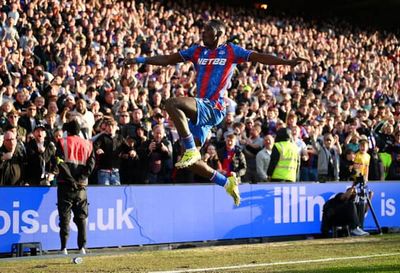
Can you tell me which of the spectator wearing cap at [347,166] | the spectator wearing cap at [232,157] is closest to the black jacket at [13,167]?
the spectator wearing cap at [232,157]

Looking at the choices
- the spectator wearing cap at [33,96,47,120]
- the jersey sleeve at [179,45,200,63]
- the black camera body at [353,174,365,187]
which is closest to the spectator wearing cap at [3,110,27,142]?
the spectator wearing cap at [33,96,47,120]

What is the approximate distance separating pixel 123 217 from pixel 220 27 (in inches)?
186

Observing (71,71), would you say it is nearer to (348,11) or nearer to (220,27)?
(220,27)

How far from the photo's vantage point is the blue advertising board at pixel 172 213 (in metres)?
13.6

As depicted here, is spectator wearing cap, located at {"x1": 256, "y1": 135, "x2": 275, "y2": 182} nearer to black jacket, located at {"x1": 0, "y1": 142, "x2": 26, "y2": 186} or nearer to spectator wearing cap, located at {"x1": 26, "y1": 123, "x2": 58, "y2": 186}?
spectator wearing cap, located at {"x1": 26, "y1": 123, "x2": 58, "y2": 186}

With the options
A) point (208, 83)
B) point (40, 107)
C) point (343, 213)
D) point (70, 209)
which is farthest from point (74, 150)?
point (343, 213)

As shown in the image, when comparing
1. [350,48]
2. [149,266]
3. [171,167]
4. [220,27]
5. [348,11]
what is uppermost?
[348,11]

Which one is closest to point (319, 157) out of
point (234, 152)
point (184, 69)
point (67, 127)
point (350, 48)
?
point (234, 152)

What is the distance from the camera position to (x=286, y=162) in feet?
56.3

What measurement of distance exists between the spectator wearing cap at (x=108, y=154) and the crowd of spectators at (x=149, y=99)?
0.06ft

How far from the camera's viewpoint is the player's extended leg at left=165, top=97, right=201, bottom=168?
10.8 meters

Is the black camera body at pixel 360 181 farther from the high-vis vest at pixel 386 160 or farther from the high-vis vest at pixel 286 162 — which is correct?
the high-vis vest at pixel 386 160

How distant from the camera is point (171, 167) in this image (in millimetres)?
16078

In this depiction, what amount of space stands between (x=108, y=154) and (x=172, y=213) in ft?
Result: 5.64
